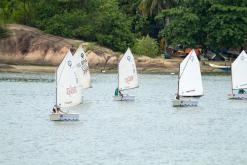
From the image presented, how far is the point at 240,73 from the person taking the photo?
9581 cm

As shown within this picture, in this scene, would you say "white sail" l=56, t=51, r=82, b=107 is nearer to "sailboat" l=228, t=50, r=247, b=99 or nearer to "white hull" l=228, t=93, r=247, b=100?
"white hull" l=228, t=93, r=247, b=100

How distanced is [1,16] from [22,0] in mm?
3341

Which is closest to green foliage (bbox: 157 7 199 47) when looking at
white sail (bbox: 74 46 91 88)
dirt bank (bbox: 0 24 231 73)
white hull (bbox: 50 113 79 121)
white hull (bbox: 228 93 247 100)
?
dirt bank (bbox: 0 24 231 73)

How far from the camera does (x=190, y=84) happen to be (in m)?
88.0

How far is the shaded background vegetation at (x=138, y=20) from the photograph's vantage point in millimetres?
126125

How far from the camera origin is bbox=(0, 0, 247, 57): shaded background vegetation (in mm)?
126125

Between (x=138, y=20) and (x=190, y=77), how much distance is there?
47.6m

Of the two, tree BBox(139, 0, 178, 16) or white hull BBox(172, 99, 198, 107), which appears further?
tree BBox(139, 0, 178, 16)

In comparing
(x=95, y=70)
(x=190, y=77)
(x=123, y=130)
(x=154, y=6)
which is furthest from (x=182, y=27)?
(x=123, y=130)

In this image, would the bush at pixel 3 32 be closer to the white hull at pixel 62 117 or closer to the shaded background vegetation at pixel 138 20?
the shaded background vegetation at pixel 138 20

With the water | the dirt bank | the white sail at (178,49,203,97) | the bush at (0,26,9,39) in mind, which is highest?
the bush at (0,26,9,39)

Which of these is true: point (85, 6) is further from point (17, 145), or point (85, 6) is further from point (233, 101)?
point (17, 145)

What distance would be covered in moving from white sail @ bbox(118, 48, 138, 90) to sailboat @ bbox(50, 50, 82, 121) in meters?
16.3

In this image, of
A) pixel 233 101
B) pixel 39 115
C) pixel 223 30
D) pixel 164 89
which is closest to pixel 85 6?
pixel 223 30
